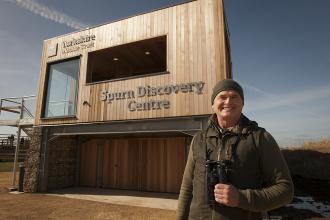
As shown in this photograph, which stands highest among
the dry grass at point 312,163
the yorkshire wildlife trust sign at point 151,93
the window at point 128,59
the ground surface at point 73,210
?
the window at point 128,59

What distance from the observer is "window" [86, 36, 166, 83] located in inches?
453

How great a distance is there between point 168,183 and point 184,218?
10.3 m

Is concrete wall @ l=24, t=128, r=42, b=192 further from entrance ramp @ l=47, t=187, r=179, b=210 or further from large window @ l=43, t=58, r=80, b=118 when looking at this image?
large window @ l=43, t=58, r=80, b=118

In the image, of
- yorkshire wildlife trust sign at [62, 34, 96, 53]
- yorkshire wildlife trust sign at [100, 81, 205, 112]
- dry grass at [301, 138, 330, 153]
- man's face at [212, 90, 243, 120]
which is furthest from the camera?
dry grass at [301, 138, 330, 153]

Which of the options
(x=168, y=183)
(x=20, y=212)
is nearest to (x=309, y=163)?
(x=168, y=183)

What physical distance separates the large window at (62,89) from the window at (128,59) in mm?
884

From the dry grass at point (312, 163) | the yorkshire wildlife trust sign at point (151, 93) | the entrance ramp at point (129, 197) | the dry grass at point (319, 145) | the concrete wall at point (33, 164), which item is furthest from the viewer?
the dry grass at point (319, 145)

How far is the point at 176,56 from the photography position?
9508 millimetres

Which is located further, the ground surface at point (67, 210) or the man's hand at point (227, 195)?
the ground surface at point (67, 210)

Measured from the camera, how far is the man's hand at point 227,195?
61.1 inches

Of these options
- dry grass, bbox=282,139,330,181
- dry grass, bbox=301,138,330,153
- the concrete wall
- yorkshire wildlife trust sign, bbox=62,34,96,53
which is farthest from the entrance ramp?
dry grass, bbox=301,138,330,153

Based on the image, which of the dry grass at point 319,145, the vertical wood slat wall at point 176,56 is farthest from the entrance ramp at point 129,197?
the dry grass at point 319,145

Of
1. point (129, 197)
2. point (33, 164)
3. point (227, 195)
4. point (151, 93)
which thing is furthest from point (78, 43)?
point (227, 195)

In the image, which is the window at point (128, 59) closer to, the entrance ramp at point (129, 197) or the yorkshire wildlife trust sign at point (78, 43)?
→ the yorkshire wildlife trust sign at point (78, 43)
